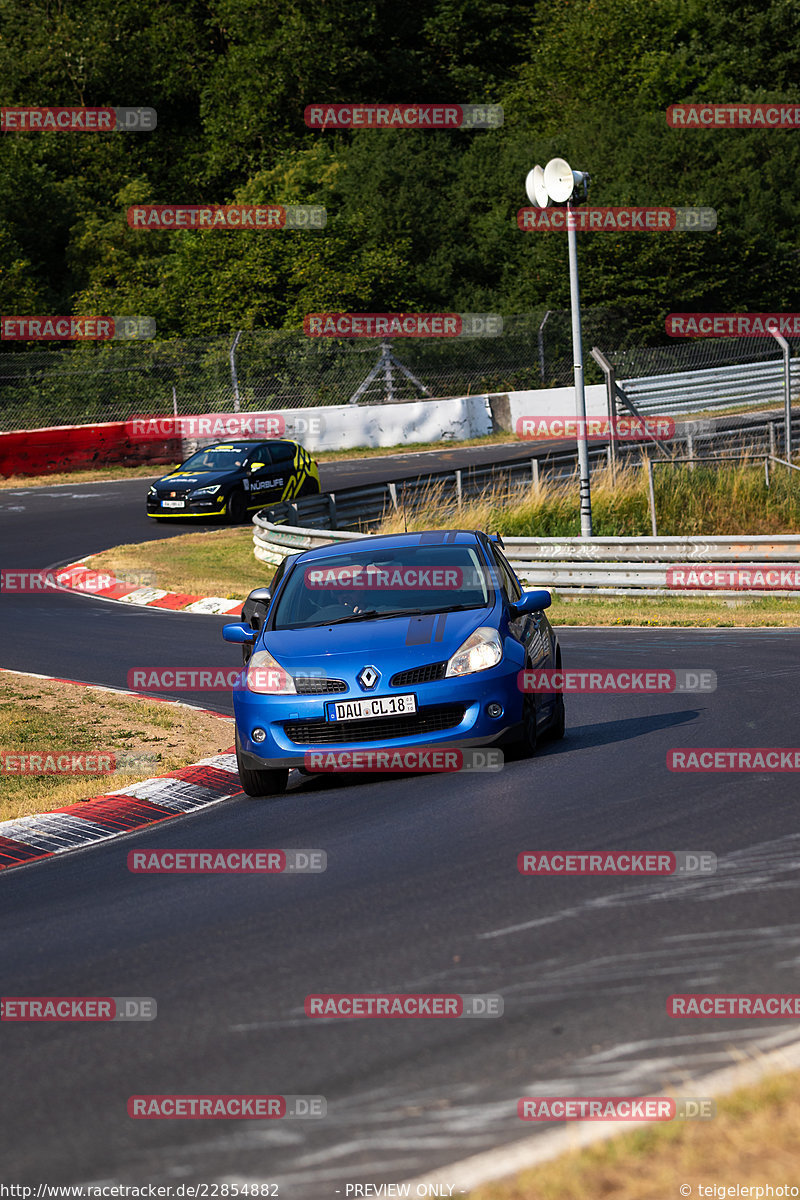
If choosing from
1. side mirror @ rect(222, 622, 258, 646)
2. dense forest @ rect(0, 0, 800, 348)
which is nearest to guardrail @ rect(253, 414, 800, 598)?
side mirror @ rect(222, 622, 258, 646)

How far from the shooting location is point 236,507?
92.6 feet

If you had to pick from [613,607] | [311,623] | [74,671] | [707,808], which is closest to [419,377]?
[613,607]

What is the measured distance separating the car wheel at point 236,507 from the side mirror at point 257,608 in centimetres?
1649

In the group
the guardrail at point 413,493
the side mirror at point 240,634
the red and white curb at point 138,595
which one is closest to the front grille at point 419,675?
the side mirror at point 240,634

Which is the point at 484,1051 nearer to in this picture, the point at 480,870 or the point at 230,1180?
the point at 230,1180

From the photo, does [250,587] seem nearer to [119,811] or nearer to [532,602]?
[532,602]

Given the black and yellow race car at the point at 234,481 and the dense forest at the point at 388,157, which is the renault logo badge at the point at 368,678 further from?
the dense forest at the point at 388,157

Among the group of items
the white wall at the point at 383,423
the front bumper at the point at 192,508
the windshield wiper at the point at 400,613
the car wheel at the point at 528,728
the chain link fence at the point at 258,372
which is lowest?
the car wheel at the point at 528,728

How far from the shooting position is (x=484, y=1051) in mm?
4516

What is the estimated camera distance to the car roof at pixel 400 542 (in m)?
10.6

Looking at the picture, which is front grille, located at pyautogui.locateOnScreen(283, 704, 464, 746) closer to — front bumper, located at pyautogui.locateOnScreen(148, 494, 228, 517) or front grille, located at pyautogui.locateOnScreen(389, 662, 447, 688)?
front grille, located at pyautogui.locateOnScreen(389, 662, 447, 688)

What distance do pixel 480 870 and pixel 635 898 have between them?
36.7 inches

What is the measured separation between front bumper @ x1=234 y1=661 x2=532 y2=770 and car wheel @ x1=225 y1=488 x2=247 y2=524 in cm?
1901

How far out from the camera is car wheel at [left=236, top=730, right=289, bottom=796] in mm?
9523
